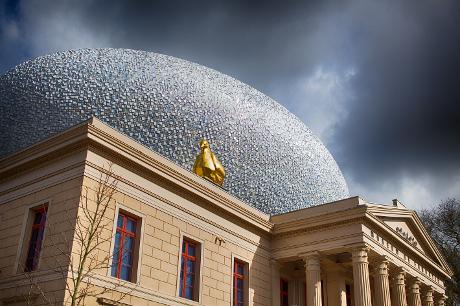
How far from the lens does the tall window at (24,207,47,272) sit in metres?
18.3

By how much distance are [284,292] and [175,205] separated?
29.6ft

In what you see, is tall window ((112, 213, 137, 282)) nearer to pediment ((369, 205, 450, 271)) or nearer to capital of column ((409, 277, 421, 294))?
pediment ((369, 205, 450, 271))

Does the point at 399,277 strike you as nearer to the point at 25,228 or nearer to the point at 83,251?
the point at 83,251

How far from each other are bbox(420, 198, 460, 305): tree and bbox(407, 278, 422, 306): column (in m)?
14.0

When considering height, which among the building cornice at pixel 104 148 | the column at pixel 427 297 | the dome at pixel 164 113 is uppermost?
the dome at pixel 164 113

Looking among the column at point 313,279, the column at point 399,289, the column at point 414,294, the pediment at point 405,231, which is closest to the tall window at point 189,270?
the column at point 313,279

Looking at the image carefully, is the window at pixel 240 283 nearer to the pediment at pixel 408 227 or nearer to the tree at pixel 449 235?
the pediment at pixel 408 227

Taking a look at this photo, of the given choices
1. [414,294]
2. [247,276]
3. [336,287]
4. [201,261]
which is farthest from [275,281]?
[414,294]

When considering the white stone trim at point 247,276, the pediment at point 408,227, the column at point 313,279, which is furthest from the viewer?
the pediment at point 408,227

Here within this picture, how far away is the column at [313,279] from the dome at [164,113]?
26.8 feet

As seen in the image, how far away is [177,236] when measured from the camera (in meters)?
21.3

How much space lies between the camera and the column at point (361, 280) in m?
23.5

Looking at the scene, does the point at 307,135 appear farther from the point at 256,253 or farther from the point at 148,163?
the point at 148,163

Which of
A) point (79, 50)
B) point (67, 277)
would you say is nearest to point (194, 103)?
point (79, 50)
